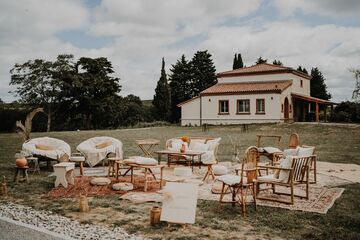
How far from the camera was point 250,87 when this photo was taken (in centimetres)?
3188

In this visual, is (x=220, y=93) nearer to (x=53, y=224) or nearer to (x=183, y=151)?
(x=183, y=151)

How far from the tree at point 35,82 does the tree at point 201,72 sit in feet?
58.9

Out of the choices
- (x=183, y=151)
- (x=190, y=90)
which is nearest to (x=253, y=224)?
(x=183, y=151)

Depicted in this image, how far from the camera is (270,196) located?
7207 millimetres

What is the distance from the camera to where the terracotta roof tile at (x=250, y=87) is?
1191 inches

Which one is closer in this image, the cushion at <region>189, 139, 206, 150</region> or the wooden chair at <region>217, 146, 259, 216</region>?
the wooden chair at <region>217, 146, 259, 216</region>

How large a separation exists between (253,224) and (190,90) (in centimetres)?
4281

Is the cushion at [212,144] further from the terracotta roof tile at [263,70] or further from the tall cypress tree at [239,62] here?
the tall cypress tree at [239,62]

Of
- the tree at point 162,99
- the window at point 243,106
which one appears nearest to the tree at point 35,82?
the tree at point 162,99

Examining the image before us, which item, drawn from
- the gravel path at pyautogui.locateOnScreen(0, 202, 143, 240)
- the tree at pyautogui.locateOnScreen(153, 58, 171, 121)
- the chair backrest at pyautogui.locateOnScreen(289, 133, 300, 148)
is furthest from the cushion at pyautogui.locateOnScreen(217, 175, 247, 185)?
the tree at pyautogui.locateOnScreen(153, 58, 171, 121)

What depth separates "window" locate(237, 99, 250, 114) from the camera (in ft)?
102

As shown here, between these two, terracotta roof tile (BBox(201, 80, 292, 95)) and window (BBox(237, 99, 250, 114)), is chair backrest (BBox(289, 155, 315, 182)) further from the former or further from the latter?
window (BBox(237, 99, 250, 114))

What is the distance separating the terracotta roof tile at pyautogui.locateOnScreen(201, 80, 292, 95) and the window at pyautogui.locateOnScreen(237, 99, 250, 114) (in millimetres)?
914

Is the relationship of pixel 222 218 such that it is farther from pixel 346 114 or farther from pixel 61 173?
pixel 346 114
